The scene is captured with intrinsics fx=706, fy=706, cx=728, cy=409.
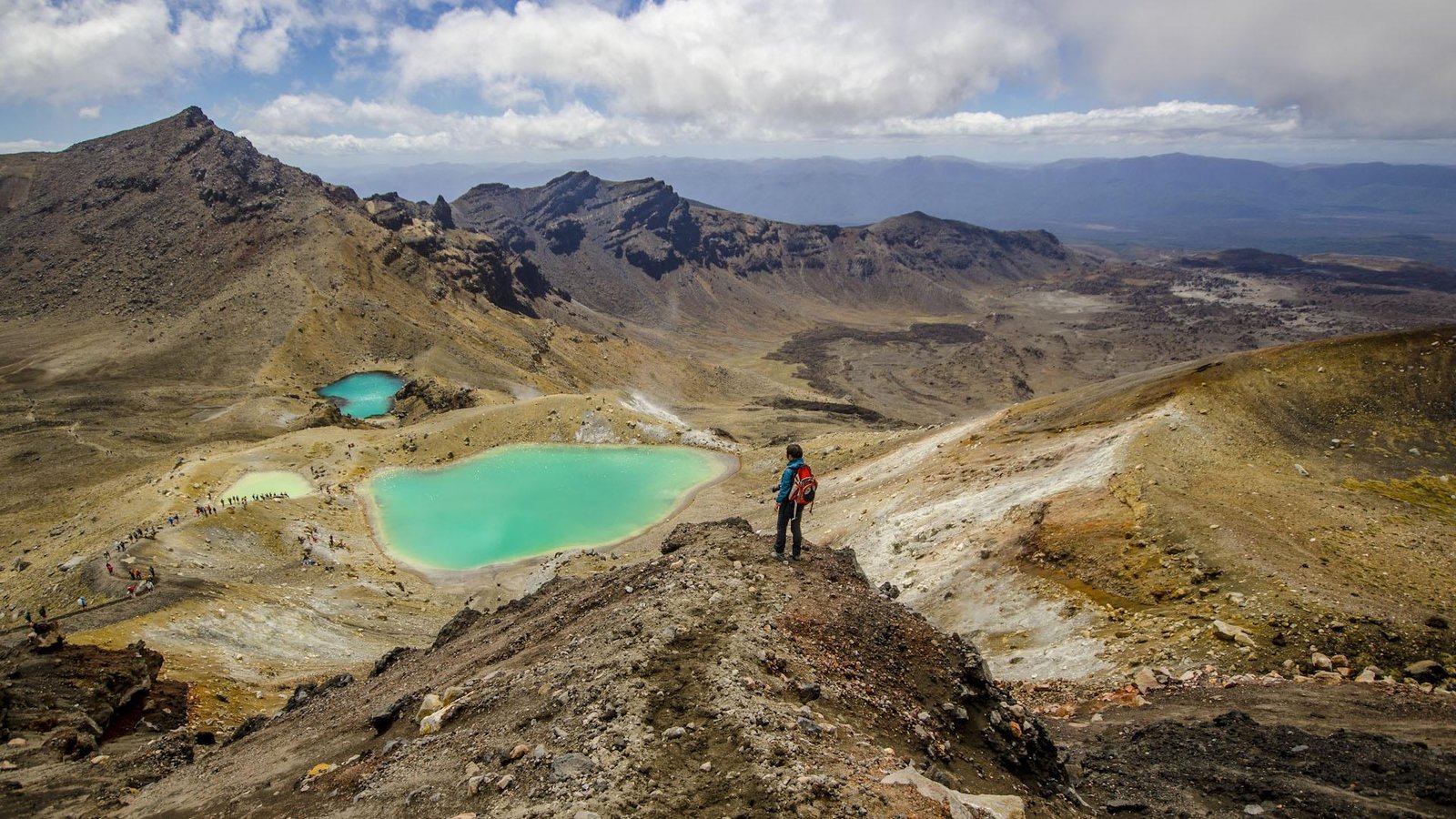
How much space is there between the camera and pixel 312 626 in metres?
29.0

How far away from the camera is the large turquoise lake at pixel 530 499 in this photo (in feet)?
130

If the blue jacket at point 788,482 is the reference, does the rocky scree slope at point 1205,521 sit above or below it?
below

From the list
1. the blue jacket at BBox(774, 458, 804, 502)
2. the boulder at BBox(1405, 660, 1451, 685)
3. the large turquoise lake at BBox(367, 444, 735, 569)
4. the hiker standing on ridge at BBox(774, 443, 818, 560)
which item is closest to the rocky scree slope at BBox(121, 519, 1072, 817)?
the hiker standing on ridge at BBox(774, 443, 818, 560)

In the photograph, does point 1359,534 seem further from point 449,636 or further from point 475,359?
point 475,359

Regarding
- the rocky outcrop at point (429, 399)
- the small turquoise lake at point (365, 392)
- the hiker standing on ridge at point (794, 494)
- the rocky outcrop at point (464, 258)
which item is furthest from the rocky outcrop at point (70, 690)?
the rocky outcrop at point (464, 258)

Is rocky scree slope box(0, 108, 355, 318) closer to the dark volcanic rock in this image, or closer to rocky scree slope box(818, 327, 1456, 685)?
the dark volcanic rock

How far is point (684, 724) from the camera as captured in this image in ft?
31.9

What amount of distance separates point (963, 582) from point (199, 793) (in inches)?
797

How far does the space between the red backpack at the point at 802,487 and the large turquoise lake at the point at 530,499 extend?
85.1ft

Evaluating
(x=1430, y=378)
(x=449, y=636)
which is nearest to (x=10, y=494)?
(x=449, y=636)

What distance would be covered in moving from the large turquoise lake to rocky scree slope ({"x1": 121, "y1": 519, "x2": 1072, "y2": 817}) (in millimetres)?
23813

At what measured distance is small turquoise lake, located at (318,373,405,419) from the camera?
79000mm

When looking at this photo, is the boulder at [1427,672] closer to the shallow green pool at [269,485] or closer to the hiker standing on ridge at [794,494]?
the hiker standing on ridge at [794,494]

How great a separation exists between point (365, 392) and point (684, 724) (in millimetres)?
85824
